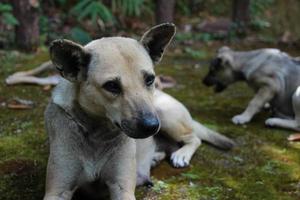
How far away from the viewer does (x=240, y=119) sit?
6.61 m

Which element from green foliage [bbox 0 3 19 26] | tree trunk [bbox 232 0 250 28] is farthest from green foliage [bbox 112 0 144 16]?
green foliage [bbox 0 3 19 26]

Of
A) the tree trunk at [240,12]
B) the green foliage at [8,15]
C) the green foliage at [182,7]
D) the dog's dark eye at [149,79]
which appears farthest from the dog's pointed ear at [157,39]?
the green foliage at [182,7]

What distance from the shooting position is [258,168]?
520 centimetres

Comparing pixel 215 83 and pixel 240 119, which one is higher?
pixel 240 119

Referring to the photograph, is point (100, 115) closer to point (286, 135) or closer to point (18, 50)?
point (286, 135)

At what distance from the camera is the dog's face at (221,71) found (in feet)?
23.8

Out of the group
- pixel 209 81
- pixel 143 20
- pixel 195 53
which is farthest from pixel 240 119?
pixel 143 20

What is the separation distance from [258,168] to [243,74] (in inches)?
85.4

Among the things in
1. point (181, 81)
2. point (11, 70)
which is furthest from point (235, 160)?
point (11, 70)

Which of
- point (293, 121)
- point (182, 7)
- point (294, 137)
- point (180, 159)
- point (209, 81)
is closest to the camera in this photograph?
point (180, 159)

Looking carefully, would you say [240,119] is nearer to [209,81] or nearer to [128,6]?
[209,81]

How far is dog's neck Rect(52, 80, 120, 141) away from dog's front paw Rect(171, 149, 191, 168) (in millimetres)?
1245

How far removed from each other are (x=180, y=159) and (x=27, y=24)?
506 centimetres

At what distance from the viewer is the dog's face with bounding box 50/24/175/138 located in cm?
352
